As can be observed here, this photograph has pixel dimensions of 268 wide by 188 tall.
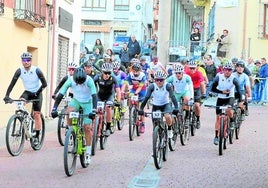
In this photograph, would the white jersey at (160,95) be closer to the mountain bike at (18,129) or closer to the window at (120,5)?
the mountain bike at (18,129)

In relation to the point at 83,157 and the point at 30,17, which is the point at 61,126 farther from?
the point at 30,17

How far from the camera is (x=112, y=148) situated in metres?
14.5

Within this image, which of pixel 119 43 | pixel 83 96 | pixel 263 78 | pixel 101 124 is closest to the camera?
pixel 83 96

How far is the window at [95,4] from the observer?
2249 inches

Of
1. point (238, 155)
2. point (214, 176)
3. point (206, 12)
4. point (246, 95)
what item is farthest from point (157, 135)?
point (206, 12)

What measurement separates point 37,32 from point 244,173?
36.8ft

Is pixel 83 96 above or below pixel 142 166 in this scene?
above

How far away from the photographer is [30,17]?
19203 mm

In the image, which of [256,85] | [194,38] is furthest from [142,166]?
[194,38]

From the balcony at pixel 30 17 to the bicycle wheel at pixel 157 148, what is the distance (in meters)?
7.83

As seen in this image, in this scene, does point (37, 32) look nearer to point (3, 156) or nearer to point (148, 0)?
point (3, 156)

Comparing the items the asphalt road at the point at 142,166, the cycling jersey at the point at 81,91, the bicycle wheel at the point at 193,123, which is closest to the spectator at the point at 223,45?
the bicycle wheel at the point at 193,123

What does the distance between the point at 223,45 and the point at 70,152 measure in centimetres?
2406

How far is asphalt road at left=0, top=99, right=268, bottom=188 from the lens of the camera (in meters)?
10.6
